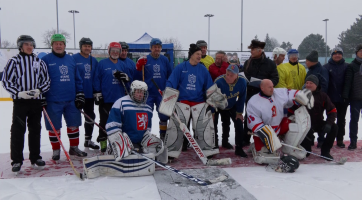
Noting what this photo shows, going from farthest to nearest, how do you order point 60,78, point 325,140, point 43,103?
point 325,140 → point 60,78 → point 43,103

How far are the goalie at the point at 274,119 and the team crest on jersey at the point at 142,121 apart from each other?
1.22 metres

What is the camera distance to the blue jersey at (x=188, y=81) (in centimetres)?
362

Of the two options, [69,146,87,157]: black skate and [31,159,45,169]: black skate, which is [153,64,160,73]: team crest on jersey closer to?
[69,146,87,157]: black skate

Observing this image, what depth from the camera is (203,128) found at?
3.56m

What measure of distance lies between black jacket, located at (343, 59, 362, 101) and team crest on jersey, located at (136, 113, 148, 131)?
276 cm

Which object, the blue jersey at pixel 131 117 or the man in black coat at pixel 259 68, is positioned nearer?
the blue jersey at pixel 131 117

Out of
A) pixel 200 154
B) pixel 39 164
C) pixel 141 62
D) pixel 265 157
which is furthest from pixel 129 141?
pixel 265 157

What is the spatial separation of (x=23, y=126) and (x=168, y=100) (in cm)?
159

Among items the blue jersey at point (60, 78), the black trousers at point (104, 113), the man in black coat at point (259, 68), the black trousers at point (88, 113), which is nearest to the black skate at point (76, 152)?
the black trousers at point (104, 113)

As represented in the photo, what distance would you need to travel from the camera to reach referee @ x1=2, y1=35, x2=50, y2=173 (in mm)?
3055

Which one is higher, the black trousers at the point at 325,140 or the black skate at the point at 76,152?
the black trousers at the point at 325,140

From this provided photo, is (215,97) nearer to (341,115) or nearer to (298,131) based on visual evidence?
(298,131)

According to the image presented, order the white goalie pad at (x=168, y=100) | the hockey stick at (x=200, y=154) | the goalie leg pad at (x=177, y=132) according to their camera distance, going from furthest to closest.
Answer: the goalie leg pad at (x=177, y=132) → the white goalie pad at (x=168, y=100) → the hockey stick at (x=200, y=154)

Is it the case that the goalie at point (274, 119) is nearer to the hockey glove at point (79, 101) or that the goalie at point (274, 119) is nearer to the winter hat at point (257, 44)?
the winter hat at point (257, 44)
